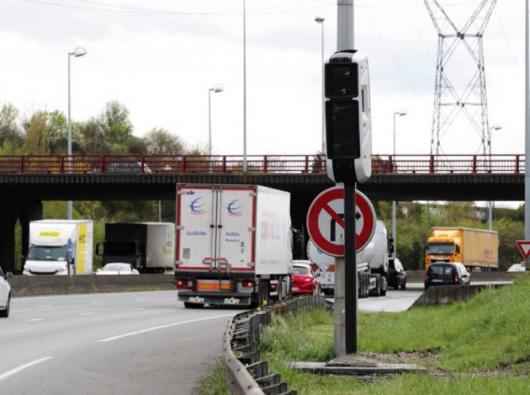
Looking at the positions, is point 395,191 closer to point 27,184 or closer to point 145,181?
point 145,181

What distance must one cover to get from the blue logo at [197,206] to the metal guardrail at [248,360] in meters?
11.9

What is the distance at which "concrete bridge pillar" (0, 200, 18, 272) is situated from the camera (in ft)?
230

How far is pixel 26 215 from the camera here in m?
73.7

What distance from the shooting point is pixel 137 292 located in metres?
60.7

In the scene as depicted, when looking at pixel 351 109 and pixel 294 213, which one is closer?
pixel 351 109

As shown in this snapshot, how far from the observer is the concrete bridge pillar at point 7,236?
70188 mm

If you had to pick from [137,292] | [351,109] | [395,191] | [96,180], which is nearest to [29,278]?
[137,292]

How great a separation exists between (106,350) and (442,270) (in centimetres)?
4304

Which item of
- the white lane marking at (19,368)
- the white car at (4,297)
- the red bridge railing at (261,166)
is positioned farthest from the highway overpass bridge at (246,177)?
the white lane marking at (19,368)

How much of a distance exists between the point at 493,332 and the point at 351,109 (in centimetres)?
576

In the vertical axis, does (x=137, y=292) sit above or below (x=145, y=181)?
below

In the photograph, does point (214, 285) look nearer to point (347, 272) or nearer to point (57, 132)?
point (347, 272)

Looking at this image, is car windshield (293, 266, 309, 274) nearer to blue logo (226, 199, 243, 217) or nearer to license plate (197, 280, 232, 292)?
license plate (197, 280, 232, 292)

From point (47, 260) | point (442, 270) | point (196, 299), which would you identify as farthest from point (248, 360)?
point (442, 270)
